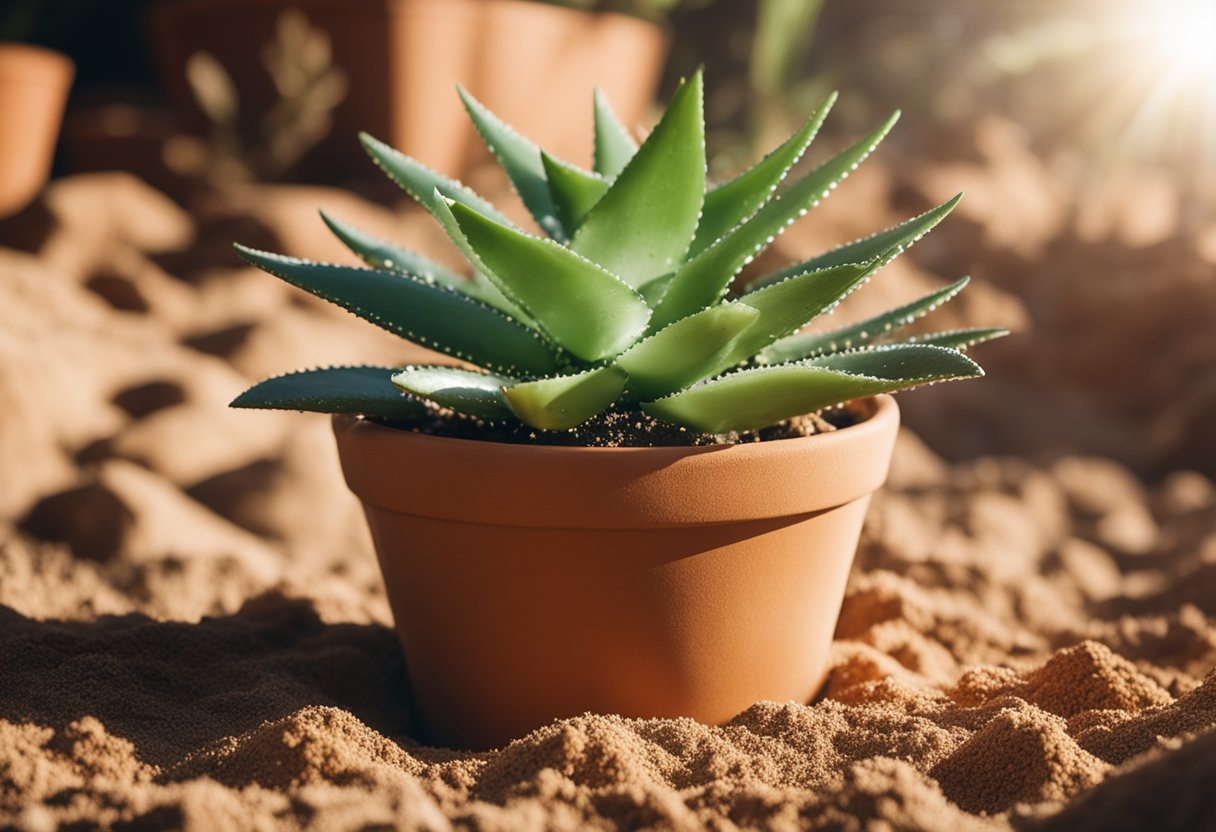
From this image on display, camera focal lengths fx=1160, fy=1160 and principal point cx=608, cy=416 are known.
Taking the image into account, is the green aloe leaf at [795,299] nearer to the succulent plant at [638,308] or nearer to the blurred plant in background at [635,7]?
the succulent plant at [638,308]

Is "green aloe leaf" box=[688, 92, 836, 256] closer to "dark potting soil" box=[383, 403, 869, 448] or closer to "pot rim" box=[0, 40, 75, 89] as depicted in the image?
"dark potting soil" box=[383, 403, 869, 448]

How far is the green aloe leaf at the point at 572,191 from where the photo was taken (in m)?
1.19

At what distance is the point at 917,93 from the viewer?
4480mm

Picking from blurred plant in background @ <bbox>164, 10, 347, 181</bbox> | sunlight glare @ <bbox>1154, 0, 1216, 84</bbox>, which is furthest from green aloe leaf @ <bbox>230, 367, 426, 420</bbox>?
sunlight glare @ <bbox>1154, 0, 1216, 84</bbox>

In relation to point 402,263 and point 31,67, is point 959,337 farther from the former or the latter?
point 31,67

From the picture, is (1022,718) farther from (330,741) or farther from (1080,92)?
(1080,92)

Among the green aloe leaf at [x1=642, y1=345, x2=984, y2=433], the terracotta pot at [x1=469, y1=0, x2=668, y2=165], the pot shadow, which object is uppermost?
the terracotta pot at [x1=469, y1=0, x2=668, y2=165]

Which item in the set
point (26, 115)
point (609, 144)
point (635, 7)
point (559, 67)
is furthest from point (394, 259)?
point (635, 7)

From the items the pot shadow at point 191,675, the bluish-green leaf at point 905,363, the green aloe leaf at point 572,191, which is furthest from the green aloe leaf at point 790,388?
Answer: the pot shadow at point 191,675

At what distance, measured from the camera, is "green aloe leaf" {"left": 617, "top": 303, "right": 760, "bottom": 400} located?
102 cm

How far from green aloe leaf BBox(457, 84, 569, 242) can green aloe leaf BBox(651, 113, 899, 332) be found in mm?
201

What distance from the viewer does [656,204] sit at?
1.11m

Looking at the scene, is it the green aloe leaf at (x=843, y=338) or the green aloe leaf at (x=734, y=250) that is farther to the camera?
the green aloe leaf at (x=843, y=338)

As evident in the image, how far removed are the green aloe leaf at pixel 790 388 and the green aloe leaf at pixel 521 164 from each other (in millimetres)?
295
